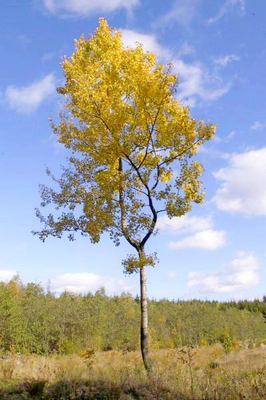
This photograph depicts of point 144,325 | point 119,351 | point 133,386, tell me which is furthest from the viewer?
point 119,351

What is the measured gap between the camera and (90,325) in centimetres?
3925

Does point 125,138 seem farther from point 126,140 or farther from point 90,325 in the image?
point 90,325

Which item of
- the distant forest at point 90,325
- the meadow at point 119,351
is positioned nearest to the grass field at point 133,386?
the meadow at point 119,351

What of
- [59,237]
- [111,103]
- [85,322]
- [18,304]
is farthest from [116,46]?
[85,322]

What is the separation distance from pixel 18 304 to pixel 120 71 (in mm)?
25661

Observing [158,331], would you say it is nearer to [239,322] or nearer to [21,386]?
[239,322]

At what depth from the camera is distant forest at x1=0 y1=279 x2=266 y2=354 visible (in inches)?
1273

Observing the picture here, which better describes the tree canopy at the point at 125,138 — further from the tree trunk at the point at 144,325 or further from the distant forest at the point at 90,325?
the distant forest at the point at 90,325

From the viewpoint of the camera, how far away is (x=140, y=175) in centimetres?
1413

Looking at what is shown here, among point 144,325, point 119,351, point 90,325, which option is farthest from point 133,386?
point 90,325

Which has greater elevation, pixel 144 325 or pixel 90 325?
pixel 90 325

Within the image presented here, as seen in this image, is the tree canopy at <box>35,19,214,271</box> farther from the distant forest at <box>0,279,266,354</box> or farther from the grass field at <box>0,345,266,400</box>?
the distant forest at <box>0,279,266,354</box>

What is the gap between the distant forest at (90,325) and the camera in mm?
32344

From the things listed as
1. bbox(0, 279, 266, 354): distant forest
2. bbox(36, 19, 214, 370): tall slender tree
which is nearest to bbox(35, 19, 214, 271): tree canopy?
bbox(36, 19, 214, 370): tall slender tree
